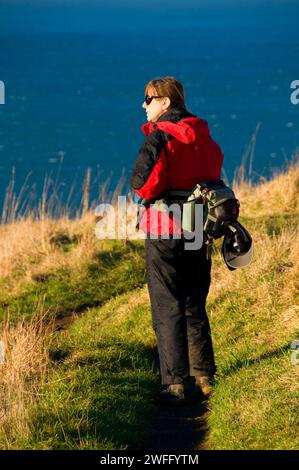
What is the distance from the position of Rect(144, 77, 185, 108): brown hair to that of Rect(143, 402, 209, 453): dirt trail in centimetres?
217

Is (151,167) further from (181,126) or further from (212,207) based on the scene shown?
(212,207)

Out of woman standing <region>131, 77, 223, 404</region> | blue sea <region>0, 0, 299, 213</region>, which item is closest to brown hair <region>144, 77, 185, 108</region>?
woman standing <region>131, 77, 223, 404</region>

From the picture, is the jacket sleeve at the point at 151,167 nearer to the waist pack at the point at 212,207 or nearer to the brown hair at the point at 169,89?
the waist pack at the point at 212,207

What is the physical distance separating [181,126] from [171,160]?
0.24m

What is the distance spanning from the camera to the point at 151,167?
21.4 ft

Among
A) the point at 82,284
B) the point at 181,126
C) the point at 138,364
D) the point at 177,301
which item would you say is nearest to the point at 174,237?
the point at 177,301

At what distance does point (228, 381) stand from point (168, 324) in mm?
621

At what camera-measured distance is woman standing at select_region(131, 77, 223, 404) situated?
6570mm

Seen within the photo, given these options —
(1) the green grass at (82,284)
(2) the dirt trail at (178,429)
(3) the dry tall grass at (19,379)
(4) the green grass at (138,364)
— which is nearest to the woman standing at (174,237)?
(2) the dirt trail at (178,429)

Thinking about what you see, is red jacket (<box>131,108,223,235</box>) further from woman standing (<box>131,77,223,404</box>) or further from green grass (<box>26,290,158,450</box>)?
green grass (<box>26,290,158,450</box>)

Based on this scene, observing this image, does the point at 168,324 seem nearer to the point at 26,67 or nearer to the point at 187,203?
the point at 187,203

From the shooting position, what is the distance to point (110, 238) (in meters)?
12.5

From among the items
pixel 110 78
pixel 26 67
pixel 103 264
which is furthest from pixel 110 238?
pixel 26 67
